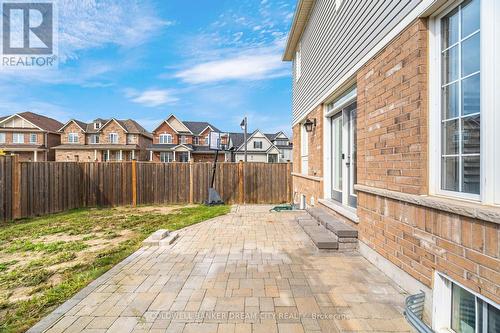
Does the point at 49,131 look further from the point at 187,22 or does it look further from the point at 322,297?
the point at 322,297

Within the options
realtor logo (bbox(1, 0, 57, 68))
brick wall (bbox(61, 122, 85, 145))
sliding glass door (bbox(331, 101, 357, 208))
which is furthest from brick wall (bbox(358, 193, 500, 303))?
brick wall (bbox(61, 122, 85, 145))

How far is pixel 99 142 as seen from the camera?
32062 mm

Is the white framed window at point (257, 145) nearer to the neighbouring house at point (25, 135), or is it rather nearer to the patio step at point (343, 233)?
the neighbouring house at point (25, 135)

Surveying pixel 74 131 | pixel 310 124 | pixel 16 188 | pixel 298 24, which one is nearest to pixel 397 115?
pixel 310 124

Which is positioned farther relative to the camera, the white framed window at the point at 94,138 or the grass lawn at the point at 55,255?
the white framed window at the point at 94,138

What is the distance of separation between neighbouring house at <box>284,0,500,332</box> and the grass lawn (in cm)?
362

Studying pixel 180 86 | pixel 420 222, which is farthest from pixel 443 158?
pixel 180 86

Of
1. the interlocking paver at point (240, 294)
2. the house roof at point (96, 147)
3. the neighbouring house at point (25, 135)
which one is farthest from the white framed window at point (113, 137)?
the interlocking paver at point (240, 294)

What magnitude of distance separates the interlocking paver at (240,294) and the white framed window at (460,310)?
32 cm

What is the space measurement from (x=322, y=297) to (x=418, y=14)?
3000 millimetres

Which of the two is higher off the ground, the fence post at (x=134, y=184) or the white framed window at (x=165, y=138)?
the white framed window at (x=165, y=138)

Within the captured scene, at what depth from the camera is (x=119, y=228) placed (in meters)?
6.45

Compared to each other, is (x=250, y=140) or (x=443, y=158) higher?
(x=250, y=140)

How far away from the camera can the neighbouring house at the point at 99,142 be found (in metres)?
31.1
